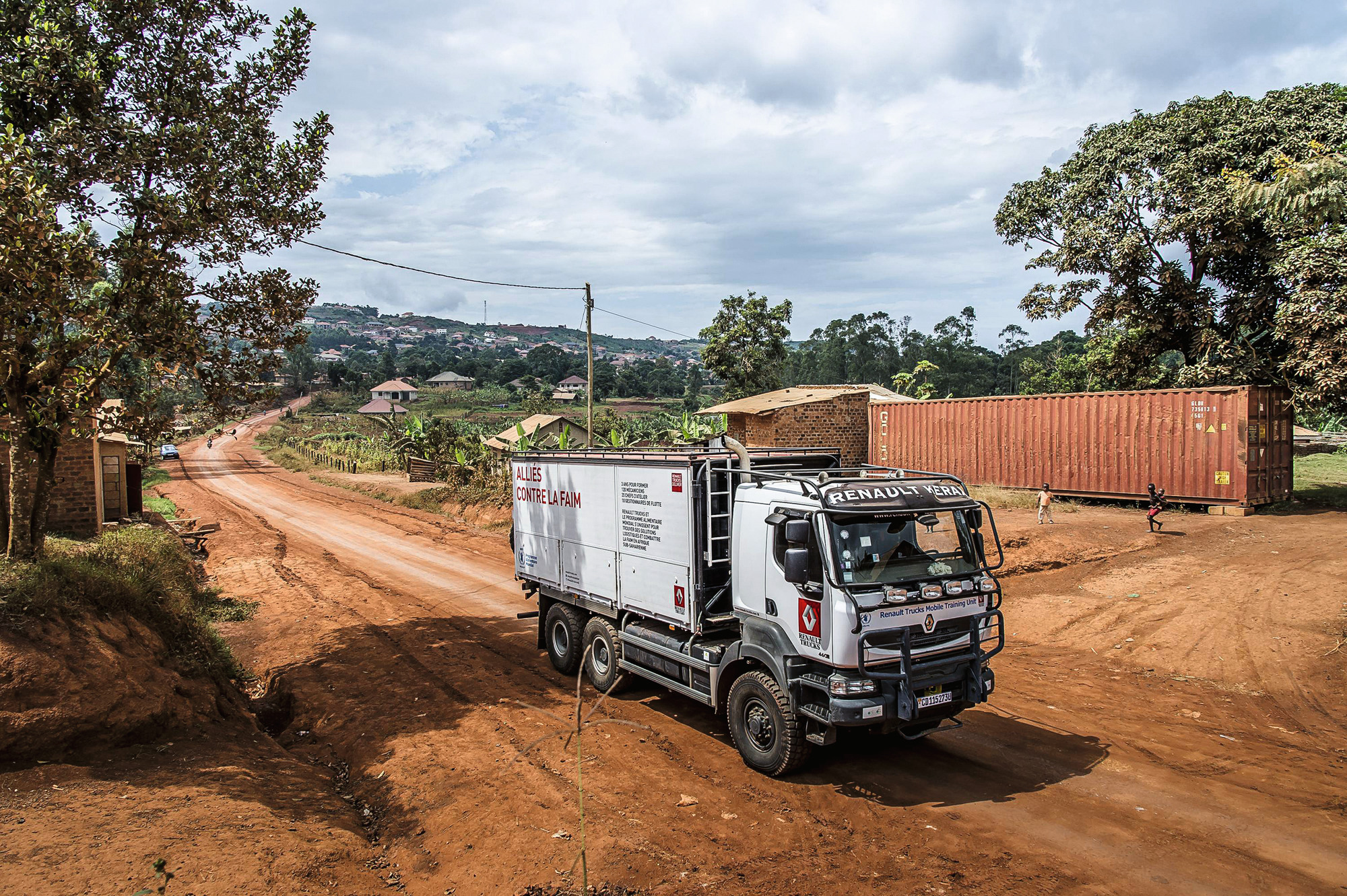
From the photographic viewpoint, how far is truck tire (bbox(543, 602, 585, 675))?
32.6ft

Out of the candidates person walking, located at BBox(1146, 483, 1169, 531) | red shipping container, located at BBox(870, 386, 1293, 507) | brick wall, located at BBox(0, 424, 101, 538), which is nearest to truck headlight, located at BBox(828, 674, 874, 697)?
person walking, located at BBox(1146, 483, 1169, 531)

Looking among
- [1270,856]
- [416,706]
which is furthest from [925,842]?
[416,706]

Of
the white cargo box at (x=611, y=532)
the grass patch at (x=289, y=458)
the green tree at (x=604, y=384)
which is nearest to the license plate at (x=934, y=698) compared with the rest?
the white cargo box at (x=611, y=532)

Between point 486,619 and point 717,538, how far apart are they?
23.7 ft

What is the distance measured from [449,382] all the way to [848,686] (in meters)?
145

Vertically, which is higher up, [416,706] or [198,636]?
[198,636]

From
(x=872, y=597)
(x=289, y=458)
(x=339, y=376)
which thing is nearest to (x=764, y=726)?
(x=872, y=597)

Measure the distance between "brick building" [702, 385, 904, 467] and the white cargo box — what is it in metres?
15.1

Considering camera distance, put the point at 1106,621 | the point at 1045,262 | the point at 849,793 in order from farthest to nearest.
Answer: the point at 1045,262 → the point at 1106,621 → the point at 849,793

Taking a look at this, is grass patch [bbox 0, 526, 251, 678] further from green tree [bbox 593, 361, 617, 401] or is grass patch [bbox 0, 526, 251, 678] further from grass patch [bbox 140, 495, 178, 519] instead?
green tree [bbox 593, 361, 617, 401]

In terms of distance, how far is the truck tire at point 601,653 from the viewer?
906cm

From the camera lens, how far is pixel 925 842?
573 centimetres

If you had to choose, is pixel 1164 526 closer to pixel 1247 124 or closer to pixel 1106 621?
pixel 1106 621

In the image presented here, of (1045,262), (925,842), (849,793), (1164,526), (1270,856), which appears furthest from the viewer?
(1045,262)
